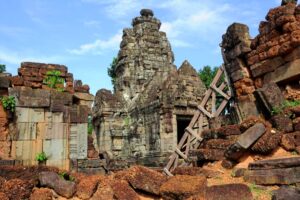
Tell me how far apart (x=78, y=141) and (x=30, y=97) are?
179 cm

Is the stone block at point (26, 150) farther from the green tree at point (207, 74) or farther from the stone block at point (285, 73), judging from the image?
the green tree at point (207, 74)

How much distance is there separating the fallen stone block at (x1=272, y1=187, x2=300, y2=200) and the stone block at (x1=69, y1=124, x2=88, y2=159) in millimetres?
6383

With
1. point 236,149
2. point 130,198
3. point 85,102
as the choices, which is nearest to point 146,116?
point 85,102

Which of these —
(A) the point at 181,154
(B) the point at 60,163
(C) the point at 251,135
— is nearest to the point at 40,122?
(B) the point at 60,163

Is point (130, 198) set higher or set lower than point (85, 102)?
lower

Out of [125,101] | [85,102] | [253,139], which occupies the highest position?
[125,101]

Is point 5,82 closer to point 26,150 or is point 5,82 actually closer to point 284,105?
point 26,150

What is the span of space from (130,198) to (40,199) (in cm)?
116

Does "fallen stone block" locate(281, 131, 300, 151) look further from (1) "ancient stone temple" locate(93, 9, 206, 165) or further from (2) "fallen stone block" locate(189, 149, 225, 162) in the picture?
(1) "ancient stone temple" locate(93, 9, 206, 165)

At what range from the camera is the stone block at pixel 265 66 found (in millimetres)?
6496

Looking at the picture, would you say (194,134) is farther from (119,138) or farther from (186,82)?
(119,138)

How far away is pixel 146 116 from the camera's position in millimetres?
16234

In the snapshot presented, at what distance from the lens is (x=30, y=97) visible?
879cm

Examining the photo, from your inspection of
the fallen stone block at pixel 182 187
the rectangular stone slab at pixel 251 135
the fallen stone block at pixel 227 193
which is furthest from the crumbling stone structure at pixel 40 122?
the fallen stone block at pixel 227 193
